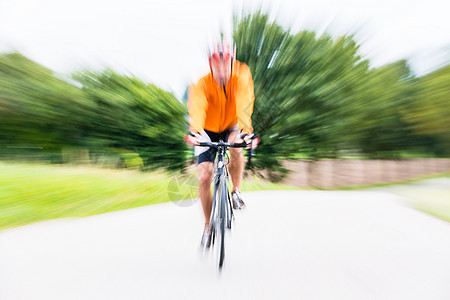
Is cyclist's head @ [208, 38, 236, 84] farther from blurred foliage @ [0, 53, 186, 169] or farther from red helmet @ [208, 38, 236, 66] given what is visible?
blurred foliage @ [0, 53, 186, 169]

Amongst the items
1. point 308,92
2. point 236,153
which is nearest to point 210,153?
point 236,153

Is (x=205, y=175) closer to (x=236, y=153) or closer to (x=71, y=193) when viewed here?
(x=236, y=153)

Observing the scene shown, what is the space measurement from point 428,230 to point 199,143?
139 inches

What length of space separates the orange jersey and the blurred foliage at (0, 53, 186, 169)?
8.01 meters

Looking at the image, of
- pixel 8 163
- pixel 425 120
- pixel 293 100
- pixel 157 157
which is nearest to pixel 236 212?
pixel 293 100

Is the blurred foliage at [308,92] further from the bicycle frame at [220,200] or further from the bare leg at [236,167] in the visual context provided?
the bicycle frame at [220,200]

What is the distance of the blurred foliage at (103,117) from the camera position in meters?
10.9

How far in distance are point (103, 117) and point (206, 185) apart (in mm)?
10433

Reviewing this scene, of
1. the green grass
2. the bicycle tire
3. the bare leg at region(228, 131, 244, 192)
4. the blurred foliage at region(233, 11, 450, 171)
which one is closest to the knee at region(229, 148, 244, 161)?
the bare leg at region(228, 131, 244, 192)

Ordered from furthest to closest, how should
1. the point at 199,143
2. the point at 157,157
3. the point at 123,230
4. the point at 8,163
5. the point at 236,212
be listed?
the point at 157,157 → the point at 8,163 → the point at 236,212 → the point at 123,230 → the point at 199,143

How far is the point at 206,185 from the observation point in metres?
3.21

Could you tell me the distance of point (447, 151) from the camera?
1230cm

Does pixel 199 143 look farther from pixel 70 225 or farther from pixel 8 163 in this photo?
pixel 8 163

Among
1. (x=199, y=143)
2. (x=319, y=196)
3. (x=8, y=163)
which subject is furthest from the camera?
(x=8, y=163)
